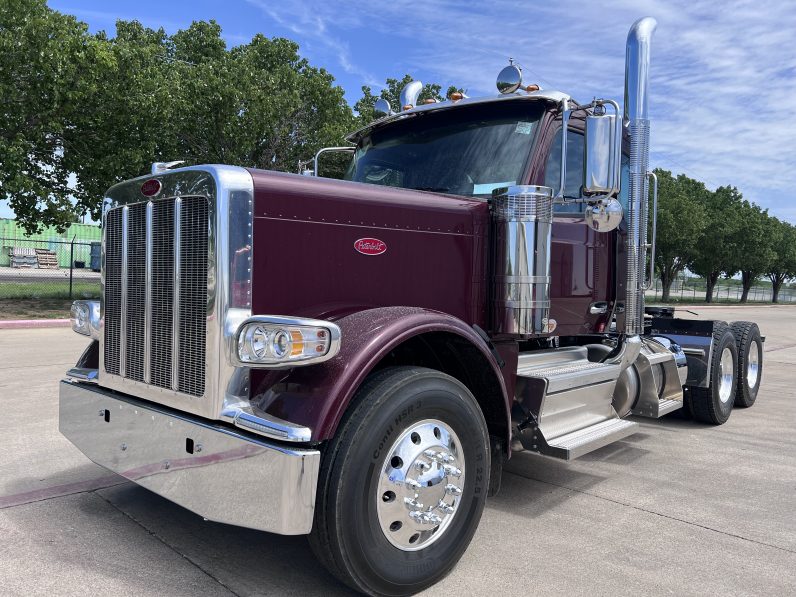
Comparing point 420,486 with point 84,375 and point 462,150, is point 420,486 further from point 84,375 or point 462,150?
point 462,150

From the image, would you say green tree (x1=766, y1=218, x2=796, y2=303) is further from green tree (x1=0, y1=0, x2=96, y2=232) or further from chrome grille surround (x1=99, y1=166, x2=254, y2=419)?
chrome grille surround (x1=99, y1=166, x2=254, y2=419)

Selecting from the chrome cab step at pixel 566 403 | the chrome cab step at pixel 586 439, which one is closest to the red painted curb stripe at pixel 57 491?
the chrome cab step at pixel 566 403

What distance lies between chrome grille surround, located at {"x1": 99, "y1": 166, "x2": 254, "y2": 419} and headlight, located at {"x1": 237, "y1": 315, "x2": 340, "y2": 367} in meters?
0.16

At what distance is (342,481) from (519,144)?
2284 millimetres

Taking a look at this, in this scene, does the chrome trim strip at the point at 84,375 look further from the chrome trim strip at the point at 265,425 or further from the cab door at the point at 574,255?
the cab door at the point at 574,255

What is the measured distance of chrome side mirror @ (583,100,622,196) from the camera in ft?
11.1

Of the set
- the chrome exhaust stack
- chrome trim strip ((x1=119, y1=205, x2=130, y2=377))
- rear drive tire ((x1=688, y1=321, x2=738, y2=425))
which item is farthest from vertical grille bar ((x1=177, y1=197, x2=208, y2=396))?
rear drive tire ((x1=688, y1=321, x2=738, y2=425))

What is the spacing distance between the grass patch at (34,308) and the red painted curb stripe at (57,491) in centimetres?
1202

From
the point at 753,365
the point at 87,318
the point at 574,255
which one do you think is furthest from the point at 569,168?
the point at 753,365

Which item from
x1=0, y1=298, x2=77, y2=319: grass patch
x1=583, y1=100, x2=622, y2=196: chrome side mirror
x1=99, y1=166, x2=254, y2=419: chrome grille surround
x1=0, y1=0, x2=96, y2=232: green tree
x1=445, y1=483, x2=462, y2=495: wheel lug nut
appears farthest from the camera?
x1=0, y1=298, x2=77, y2=319: grass patch

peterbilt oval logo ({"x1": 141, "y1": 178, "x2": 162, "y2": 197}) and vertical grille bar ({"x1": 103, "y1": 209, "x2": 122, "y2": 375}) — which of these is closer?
peterbilt oval logo ({"x1": 141, "y1": 178, "x2": 162, "y2": 197})

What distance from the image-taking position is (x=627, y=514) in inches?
150

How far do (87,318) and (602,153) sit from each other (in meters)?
2.86

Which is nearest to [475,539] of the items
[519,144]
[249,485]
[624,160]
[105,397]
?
[249,485]
